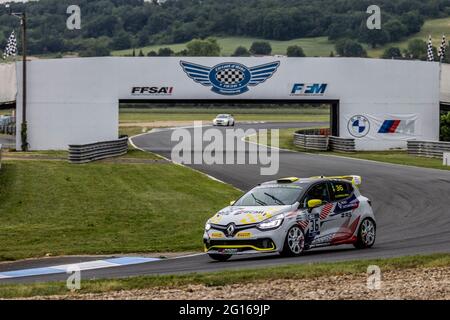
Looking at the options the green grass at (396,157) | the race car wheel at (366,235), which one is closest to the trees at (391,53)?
the green grass at (396,157)

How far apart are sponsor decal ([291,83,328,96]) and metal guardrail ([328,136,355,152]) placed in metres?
2.86

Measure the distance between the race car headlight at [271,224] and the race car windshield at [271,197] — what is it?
0.60 metres

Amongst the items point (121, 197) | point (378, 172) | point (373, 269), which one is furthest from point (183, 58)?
point (373, 269)

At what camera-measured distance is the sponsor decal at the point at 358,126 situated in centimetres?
5741

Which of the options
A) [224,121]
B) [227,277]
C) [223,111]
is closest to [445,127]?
[224,121]

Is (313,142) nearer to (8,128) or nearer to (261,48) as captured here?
(8,128)

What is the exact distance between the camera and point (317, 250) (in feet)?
66.1

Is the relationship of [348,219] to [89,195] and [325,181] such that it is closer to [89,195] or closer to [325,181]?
[325,181]

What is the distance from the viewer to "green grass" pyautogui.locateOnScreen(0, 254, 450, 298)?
13.9 m

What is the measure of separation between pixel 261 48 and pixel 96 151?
151 metres

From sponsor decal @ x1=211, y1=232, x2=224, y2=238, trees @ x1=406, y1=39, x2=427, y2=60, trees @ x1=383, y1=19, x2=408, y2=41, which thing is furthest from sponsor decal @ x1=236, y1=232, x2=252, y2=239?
trees @ x1=383, y1=19, x2=408, y2=41

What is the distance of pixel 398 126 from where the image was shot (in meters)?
58.1

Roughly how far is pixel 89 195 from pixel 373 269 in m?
17.1

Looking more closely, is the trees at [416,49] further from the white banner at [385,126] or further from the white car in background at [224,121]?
the white banner at [385,126]
